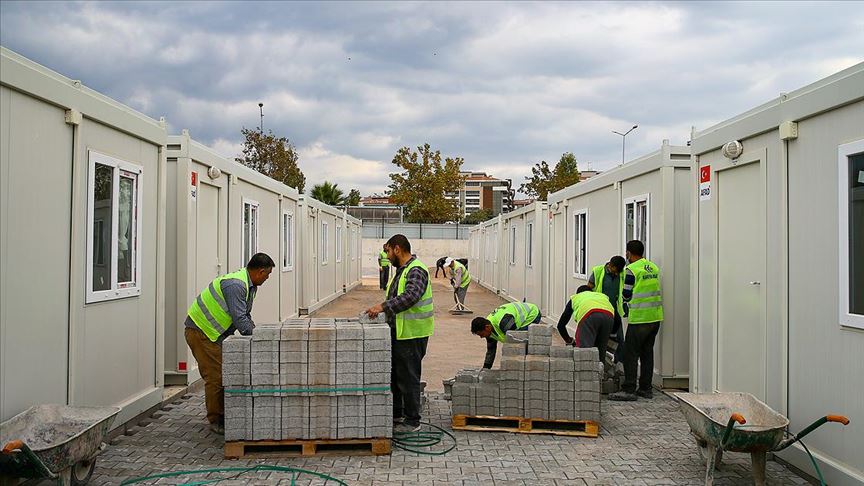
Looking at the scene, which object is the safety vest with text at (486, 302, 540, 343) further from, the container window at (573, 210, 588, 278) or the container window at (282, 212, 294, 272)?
the container window at (282, 212, 294, 272)

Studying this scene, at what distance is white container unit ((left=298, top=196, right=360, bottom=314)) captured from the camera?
17781mm

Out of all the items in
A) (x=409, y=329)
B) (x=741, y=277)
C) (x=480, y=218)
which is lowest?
(x=409, y=329)

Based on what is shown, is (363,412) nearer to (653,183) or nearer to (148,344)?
(148,344)

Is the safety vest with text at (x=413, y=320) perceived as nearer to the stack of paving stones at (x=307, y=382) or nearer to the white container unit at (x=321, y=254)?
the stack of paving stones at (x=307, y=382)

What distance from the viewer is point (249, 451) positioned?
6.16m

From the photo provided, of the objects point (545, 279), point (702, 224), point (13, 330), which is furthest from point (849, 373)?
point (545, 279)

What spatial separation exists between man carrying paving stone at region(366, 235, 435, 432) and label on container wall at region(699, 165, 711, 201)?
319cm

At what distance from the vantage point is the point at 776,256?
617 centimetres

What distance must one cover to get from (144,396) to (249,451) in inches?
73.0

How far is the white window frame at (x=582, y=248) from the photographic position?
1292 centimetres

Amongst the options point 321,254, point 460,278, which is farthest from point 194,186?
point 321,254

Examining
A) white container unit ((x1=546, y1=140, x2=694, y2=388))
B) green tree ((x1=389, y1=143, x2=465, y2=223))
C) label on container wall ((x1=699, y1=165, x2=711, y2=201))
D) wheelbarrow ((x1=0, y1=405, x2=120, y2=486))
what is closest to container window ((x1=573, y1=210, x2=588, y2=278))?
white container unit ((x1=546, y1=140, x2=694, y2=388))

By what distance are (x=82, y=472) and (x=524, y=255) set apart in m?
15.8

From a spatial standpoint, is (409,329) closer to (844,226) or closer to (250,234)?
(844,226)
